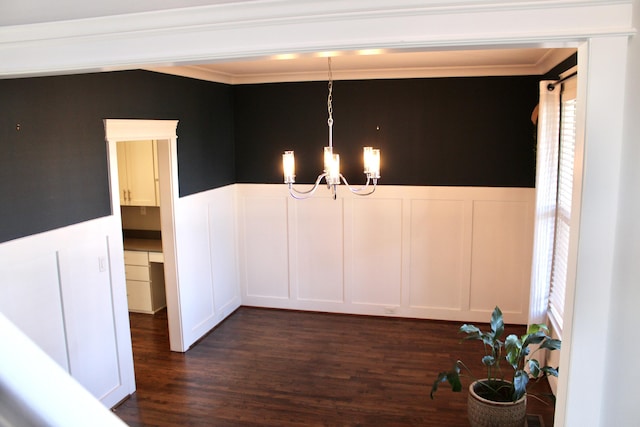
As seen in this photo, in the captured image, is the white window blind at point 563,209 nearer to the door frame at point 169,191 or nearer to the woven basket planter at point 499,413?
the woven basket planter at point 499,413

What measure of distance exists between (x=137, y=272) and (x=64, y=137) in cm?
269

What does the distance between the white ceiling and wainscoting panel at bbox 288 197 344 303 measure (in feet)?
4.69

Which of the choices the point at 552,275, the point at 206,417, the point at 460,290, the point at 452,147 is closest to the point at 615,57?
the point at 552,275

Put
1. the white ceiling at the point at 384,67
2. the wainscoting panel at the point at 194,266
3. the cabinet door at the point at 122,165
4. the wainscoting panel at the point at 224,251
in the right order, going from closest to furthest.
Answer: the white ceiling at the point at 384,67, the wainscoting panel at the point at 194,266, the cabinet door at the point at 122,165, the wainscoting panel at the point at 224,251

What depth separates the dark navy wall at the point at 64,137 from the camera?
305cm

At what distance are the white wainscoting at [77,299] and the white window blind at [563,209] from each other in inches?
135

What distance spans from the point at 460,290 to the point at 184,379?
9.95 ft

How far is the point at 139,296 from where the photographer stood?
19.4ft

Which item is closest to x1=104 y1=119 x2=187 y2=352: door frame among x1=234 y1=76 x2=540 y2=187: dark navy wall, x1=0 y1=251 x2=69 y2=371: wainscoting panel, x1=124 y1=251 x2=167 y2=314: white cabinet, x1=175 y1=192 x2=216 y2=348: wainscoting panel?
x1=175 y1=192 x2=216 y2=348: wainscoting panel

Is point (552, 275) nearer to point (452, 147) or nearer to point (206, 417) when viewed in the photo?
point (452, 147)

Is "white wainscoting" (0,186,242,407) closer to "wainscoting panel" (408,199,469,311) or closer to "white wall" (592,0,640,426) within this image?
"wainscoting panel" (408,199,469,311)

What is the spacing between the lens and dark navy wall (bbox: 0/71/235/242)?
120 inches

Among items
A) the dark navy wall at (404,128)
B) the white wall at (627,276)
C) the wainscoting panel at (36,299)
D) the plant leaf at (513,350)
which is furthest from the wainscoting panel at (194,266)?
the white wall at (627,276)

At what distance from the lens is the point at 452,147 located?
5.41m
